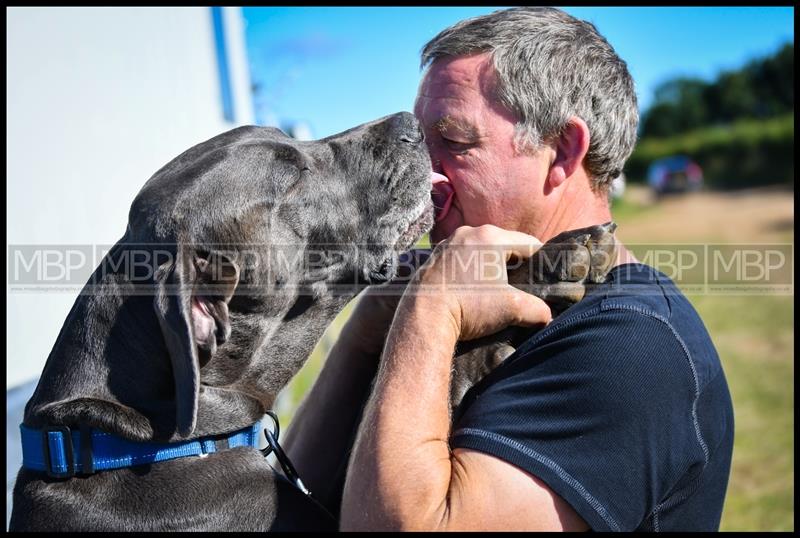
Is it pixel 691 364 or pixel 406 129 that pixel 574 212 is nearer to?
pixel 406 129

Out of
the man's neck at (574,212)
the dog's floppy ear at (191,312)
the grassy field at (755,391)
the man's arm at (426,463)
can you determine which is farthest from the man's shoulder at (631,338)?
the grassy field at (755,391)

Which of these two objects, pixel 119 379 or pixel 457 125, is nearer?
pixel 119 379

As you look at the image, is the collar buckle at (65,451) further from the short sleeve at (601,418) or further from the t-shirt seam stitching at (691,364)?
the t-shirt seam stitching at (691,364)

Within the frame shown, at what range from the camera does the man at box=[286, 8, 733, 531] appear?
2.10 m

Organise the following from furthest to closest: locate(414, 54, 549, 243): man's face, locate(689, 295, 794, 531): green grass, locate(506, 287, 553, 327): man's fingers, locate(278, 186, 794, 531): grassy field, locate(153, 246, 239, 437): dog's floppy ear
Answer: locate(278, 186, 794, 531): grassy field < locate(689, 295, 794, 531): green grass < locate(414, 54, 549, 243): man's face < locate(506, 287, 553, 327): man's fingers < locate(153, 246, 239, 437): dog's floppy ear

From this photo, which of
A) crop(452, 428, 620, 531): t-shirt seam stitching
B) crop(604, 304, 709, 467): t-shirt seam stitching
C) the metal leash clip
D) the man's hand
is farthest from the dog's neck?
crop(604, 304, 709, 467): t-shirt seam stitching

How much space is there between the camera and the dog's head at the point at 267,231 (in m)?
2.52

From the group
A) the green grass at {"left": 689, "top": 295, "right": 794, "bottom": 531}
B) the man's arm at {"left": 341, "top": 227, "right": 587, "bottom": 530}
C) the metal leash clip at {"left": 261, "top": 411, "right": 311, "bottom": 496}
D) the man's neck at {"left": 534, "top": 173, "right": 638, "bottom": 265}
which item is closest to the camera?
the man's arm at {"left": 341, "top": 227, "right": 587, "bottom": 530}

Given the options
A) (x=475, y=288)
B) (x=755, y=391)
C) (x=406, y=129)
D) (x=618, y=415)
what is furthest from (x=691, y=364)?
(x=755, y=391)

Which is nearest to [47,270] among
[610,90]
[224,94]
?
[610,90]

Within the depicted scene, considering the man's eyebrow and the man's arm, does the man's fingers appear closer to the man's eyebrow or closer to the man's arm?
the man's arm

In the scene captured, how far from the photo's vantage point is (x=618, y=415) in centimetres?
215

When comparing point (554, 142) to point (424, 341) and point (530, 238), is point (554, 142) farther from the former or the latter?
point (424, 341)

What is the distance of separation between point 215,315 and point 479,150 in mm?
1162
